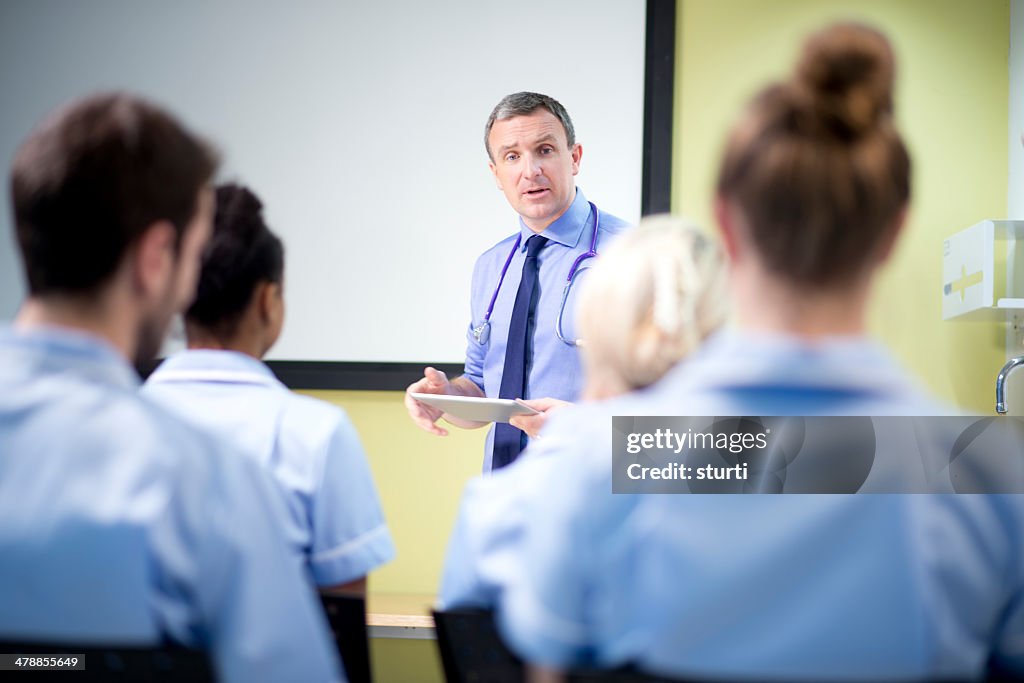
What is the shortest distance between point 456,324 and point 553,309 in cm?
73

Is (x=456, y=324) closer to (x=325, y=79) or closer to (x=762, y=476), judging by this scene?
(x=325, y=79)

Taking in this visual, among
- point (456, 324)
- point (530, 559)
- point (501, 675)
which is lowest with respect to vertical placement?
point (501, 675)

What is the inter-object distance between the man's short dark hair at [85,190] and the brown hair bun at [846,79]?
57 centimetres

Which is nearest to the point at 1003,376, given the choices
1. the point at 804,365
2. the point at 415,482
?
the point at 415,482

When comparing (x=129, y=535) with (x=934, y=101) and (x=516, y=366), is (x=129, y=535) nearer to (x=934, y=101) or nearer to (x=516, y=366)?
(x=516, y=366)

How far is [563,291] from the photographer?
2.29m

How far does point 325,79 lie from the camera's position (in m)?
3.08

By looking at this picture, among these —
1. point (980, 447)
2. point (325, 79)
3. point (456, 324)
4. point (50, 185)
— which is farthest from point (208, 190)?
point (325, 79)

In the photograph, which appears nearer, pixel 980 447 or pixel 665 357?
pixel 980 447

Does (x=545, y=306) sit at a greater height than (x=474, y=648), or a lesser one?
greater

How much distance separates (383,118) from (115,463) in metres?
2.41

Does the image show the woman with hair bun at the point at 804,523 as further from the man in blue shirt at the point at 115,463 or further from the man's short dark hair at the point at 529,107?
the man's short dark hair at the point at 529,107

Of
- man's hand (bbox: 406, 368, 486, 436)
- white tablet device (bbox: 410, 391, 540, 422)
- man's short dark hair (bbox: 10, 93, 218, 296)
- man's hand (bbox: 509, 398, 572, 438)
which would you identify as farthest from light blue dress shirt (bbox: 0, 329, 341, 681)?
man's hand (bbox: 406, 368, 486, 436)

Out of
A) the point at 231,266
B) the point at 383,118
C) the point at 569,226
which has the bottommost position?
the point at 231,266
